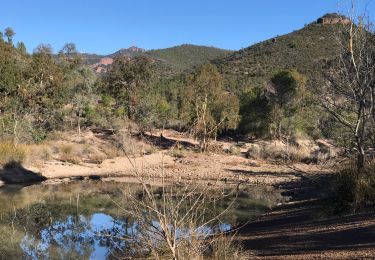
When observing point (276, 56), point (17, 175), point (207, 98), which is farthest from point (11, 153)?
point (276, 56)

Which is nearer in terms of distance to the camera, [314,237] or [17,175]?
[314,237]

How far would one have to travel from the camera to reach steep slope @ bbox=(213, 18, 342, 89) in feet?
212

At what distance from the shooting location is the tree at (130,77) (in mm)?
38938

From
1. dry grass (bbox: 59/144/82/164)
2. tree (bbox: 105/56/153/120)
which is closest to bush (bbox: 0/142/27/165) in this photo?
dry grass (bbox: 59/144/82/164)

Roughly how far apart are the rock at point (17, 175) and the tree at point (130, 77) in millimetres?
15351

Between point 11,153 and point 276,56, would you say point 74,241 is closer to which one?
point 11,153

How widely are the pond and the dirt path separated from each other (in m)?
1.02

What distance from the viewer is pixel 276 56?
Answer: 238 ft

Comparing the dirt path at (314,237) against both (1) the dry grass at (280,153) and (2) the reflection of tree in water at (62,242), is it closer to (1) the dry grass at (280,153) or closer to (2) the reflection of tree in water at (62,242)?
(2) the reflection of tree in water at (62,242)

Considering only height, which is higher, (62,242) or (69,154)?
(69,154)

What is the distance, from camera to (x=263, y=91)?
39.8 meters

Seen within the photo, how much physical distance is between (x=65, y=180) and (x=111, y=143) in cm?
963

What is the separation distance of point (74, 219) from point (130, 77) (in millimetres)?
25426

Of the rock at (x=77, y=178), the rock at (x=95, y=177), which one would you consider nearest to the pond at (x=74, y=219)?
the rock at (x=77, y=178)
